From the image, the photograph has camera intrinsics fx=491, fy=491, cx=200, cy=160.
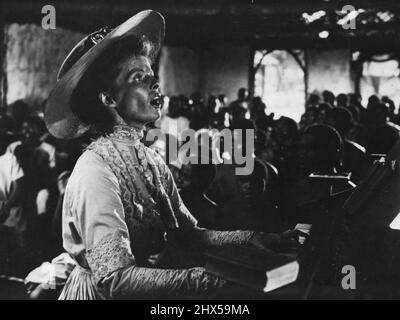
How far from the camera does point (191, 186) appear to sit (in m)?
3.05

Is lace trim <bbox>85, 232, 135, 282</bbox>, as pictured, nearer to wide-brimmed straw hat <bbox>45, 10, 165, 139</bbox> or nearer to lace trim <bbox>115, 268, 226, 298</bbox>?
lace trim <bbox>115, 268, 226, 298</bbox>

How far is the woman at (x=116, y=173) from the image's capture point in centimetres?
150

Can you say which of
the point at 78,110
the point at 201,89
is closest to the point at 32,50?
the point at 78,110

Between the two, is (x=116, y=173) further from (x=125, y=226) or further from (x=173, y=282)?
(x=173, y=282)

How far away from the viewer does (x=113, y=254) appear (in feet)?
4.75

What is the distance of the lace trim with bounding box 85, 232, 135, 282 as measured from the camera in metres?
1.45

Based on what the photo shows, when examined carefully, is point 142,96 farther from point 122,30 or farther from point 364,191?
A: point 364,191

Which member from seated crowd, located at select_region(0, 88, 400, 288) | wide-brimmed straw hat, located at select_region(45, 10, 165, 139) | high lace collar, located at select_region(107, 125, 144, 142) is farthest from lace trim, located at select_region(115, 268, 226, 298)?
seated crowd, located at select_region(0, 88, 400, 288)

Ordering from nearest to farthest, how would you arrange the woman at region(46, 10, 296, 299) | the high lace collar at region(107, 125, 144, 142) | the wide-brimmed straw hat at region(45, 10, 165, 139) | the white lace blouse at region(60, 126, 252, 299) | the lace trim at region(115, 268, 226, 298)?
the lace trim at region(115, 268, 226, 298) → the white lace blouse at region(60, 126, 252, 299) → the woman at region(46, 10, 296, 299) → the wide-brimmed straw hat at region(45, 10, 165, 139) → the high lace collar at region(107, 125, 144, 142)

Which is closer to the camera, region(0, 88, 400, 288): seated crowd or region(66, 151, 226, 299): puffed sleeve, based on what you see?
region(66, 151, 226, 299): puffed sleeve

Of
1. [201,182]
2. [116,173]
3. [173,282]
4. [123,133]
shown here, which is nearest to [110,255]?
[173,282]

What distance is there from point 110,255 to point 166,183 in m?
0.55

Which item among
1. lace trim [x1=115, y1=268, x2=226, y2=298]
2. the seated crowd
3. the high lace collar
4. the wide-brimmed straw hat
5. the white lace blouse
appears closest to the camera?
lace trim [x1=115, y1=268, x2=226, y2=298]
